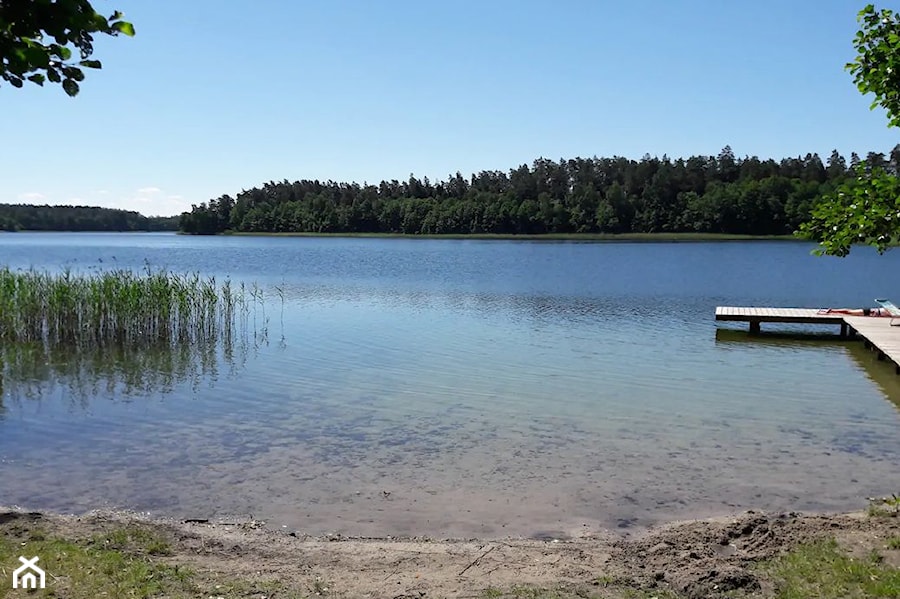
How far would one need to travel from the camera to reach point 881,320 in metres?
19.8

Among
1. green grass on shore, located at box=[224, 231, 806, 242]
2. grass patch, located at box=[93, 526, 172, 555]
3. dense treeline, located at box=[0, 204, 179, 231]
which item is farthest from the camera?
dense treeline, located at box=[0, 204, 179, 231]

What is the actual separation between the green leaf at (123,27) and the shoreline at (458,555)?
126 inches

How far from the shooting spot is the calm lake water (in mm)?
7566

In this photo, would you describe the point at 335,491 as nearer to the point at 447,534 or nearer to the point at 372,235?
the point at 447,534

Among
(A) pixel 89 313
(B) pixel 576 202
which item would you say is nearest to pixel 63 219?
(B) pixel 576 202

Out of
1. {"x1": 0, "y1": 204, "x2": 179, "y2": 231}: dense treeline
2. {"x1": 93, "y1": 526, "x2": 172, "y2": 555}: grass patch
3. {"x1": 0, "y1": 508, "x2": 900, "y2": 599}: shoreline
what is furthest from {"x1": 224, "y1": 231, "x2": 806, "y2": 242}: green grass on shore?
{"x1": 93, "y1": 526, "x2": 172, "y2": 555}: grass patch

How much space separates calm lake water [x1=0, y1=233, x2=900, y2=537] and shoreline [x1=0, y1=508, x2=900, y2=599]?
2.53ft

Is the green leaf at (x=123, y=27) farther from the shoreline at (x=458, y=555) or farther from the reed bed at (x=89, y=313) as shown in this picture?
the reed bed at (x=89, y=313)

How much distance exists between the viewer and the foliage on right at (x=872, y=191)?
15.5ft

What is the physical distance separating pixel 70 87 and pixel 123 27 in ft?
0.99

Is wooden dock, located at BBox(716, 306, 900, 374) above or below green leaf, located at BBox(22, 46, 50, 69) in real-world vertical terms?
below

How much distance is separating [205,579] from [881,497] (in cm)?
633

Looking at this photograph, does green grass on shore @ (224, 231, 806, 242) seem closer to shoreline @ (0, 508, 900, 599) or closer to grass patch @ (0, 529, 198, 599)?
shoreline @ (0, 508, 900, 599)

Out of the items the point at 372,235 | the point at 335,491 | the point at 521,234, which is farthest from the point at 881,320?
the point at 372,235
